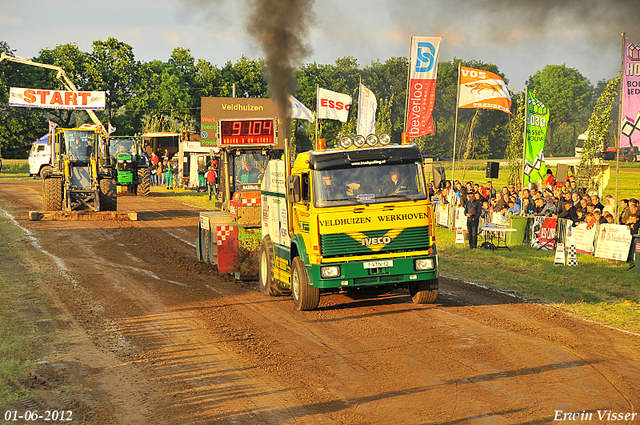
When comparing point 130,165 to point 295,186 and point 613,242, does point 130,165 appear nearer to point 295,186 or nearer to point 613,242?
point 613,242

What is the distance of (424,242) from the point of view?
10.5 metres

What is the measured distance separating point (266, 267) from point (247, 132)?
3.82 m

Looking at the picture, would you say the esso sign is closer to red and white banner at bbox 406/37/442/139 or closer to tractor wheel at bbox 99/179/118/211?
red and white banner at bbox 406/37/442/139

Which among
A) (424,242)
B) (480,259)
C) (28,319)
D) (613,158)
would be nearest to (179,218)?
(480,259)

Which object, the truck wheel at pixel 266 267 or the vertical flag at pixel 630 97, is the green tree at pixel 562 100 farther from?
the truck wheel at pixel 266 267

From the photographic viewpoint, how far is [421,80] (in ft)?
76.9

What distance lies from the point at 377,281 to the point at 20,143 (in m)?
66.9

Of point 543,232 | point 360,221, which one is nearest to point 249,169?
point 360,221

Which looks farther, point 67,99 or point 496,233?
point 67,99

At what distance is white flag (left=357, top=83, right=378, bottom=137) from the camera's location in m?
27.7

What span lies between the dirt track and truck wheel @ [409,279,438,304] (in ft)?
0.60

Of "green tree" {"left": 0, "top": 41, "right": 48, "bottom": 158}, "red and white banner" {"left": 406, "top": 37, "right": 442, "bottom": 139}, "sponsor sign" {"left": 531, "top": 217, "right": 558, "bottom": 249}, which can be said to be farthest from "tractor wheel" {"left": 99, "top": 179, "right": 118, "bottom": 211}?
"green tree" {"left": 0, "top": 41, "right": 48, "bottom": 158}

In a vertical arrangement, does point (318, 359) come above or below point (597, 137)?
below

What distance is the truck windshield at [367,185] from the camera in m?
10.4
